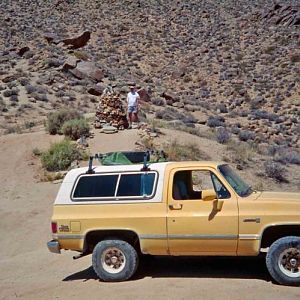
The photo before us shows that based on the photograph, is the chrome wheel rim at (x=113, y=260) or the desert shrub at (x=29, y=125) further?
the desert shrub at (x=29, y=125)

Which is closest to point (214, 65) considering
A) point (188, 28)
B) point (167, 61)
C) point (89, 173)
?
point (167, 61)

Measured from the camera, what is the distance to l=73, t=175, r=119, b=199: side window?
9125 mm

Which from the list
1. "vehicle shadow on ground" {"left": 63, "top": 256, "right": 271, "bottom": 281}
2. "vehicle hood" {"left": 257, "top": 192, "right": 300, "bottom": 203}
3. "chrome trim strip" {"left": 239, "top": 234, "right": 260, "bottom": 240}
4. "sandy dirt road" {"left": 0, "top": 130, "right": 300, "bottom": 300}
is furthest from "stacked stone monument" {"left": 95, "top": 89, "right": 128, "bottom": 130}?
"chrome trim strip" {"left": 239, "top": 234, "right": 260, "bottom": 240}

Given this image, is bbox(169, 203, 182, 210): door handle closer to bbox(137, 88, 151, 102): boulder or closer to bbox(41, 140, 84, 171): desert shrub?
bbox(41, 140, 84, 171): desert shrub

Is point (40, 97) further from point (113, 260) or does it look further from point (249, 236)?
point (249, 236)

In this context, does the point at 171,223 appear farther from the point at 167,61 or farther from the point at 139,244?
the point at 167,61

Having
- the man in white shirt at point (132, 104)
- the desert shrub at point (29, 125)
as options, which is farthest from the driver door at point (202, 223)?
the desert shrub at point (29, 125)

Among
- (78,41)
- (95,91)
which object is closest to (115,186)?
(95,91)

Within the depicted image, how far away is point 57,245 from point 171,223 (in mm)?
1848

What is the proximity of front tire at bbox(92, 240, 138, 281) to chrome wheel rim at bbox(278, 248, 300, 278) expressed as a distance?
2148 mm

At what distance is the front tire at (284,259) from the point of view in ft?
26.7

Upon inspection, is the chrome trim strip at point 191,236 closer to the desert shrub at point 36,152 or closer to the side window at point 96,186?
the side window at point 96,186

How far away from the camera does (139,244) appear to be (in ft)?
29.5

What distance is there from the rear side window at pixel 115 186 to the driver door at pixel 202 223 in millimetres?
375
